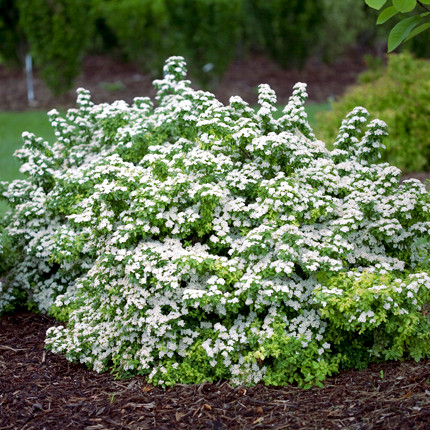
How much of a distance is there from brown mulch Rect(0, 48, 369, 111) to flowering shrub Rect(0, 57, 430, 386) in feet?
34.6

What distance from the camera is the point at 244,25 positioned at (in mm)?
17391

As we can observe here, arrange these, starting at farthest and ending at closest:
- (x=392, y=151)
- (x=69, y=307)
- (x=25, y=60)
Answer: (x=25, y=60) → (x=392, y=151) → (x=69, y=307)

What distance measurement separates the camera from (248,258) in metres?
3.83

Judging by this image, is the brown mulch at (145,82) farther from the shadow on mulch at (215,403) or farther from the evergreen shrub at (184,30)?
the shadow on mulch at (215,403)

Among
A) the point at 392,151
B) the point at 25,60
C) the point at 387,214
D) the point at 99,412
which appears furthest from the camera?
the point at 25,60

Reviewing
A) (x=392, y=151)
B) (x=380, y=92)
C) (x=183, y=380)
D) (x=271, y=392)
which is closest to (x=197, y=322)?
(x=183, y=380)

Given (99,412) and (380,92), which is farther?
(380,92)

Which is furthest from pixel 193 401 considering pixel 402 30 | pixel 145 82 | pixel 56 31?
pixel 145 82

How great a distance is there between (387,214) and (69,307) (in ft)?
7.95

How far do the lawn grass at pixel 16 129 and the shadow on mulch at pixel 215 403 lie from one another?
6112 millimetres

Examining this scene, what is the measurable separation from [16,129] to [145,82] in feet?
14.1

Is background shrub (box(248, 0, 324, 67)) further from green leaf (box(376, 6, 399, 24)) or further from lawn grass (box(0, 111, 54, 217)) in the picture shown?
green leaf (box(376, 6, 399, 24))

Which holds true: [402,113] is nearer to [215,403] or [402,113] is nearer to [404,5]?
[404,5]

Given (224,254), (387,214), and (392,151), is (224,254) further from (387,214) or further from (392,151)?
(392,151)
